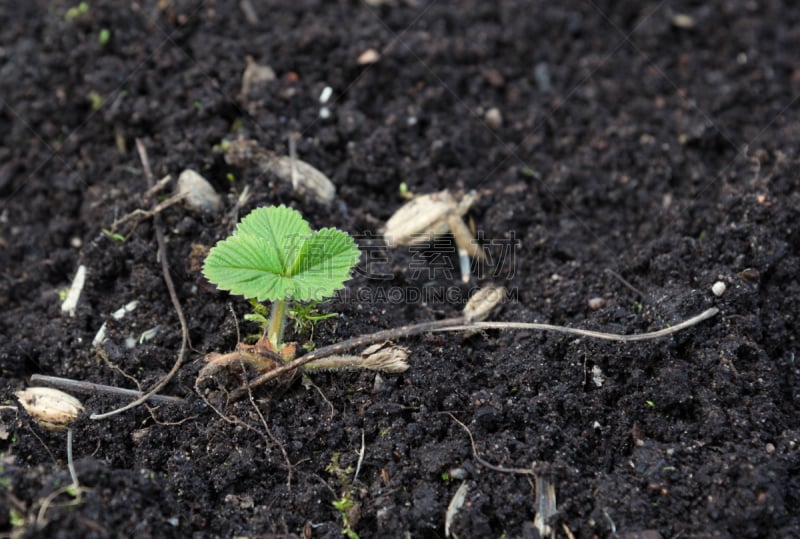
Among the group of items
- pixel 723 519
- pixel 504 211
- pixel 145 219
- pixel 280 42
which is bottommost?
pixel 723 519

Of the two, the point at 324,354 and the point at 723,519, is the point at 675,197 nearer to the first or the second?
the point at 723,519

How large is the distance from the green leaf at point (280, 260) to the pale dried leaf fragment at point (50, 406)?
54 cm

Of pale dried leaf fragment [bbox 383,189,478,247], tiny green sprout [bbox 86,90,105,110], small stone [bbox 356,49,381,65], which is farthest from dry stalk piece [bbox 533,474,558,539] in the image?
tiny green sprout [bbox 86,90,105,110]

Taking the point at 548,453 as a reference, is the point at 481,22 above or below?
above

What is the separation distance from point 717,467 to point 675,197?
117 centimetres

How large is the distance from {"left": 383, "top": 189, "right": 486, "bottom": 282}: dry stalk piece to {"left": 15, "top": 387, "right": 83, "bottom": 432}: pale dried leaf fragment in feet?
3.40

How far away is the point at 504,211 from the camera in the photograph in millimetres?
2352

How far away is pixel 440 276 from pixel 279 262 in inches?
24.0

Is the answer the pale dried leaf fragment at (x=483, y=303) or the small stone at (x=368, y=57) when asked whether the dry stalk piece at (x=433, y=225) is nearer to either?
the pale dried leaf fragment at (x=483, y=303)

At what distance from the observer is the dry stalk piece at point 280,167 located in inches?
89.4

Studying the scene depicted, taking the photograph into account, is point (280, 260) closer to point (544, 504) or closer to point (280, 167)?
point (280, 167)

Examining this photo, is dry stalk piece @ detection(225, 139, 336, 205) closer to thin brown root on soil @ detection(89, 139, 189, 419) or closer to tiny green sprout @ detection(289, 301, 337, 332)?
thin brown root on soil @ detection(89, 139, 189, 419)

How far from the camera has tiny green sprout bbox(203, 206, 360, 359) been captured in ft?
5.74

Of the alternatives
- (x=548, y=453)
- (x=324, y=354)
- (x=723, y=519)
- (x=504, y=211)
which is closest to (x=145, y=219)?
(x=324, y=354)
